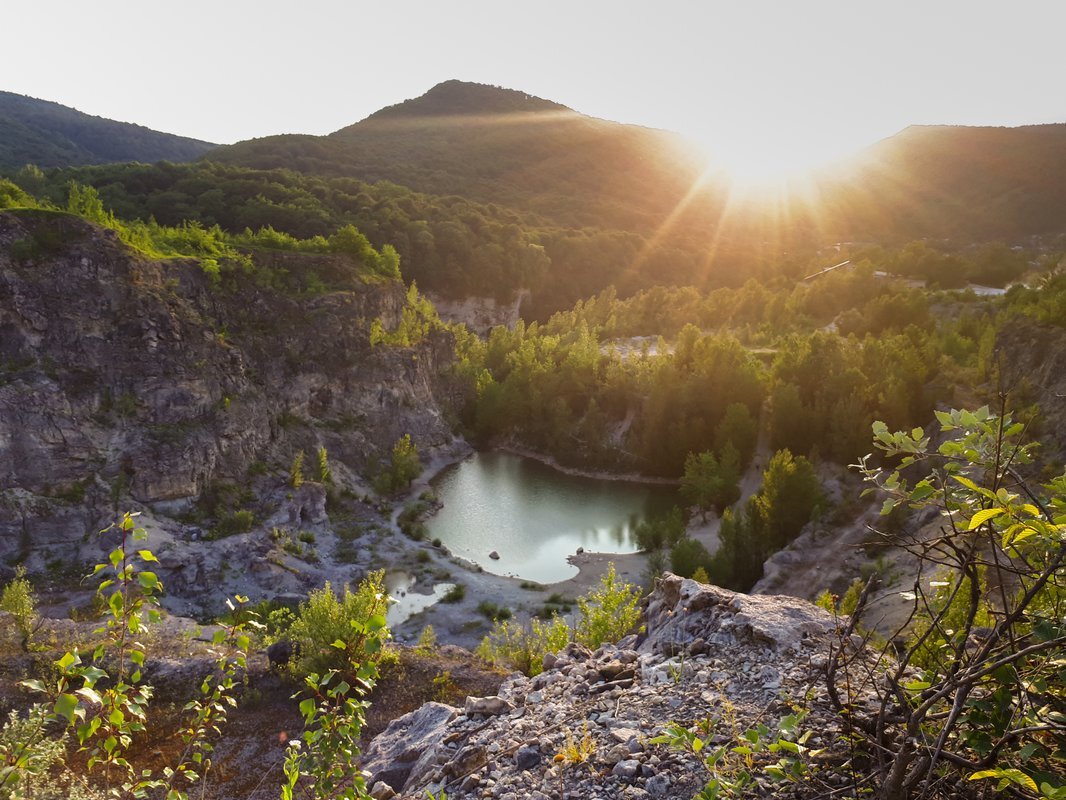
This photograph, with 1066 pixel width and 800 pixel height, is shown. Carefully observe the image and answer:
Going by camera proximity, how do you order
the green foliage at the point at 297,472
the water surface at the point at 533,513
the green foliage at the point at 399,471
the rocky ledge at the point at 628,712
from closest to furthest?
the rocky ledge at the point at 628,712
the water surface at the point at 533,513
the green foliage at the point at 297,472
the green foliage at the point at 399,471

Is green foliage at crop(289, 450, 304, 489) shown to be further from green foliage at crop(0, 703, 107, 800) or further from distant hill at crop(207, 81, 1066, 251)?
distant hill at crop(207, 81, 1066, 251)

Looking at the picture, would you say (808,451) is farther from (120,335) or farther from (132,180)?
(132,180)

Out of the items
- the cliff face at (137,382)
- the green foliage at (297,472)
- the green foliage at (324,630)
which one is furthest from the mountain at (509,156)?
the green foliage at (324,630)

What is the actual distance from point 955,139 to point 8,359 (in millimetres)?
108993

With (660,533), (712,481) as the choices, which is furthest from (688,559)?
(712,481)

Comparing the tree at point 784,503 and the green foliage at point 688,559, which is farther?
the tree at point 784,503

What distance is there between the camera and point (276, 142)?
85125 millimetres

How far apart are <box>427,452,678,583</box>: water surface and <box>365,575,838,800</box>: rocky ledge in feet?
54.6

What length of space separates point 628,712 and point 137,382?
24.3 m

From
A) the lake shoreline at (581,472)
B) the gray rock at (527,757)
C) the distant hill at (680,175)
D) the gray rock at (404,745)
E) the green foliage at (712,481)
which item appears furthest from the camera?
the distant hill at (680,175)

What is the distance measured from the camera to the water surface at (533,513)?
25859 mm

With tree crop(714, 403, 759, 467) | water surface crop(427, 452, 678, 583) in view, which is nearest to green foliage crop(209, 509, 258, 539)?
water surface crop(427, 452, 678, 583)

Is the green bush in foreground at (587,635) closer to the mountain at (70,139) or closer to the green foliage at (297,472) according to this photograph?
the green foliage at (297,472)

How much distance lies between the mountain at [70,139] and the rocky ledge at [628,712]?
8088 centimetres
